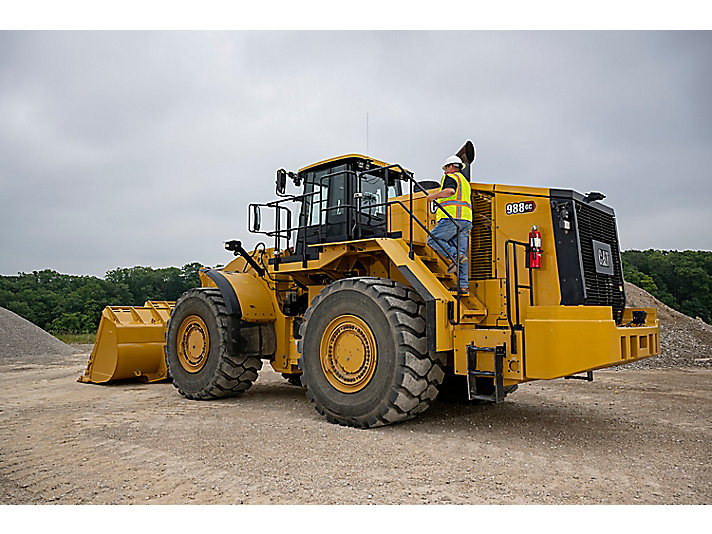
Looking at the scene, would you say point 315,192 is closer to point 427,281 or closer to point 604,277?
point 427,281

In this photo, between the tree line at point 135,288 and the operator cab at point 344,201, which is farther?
the tree line at point 135,288

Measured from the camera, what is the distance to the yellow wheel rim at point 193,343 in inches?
331

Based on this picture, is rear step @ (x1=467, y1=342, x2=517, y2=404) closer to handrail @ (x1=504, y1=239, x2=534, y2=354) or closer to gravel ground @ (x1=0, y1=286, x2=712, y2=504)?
handrail @ (x1=504, y1=239, x2=534, y2=354)

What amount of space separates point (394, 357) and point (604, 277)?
8.57ft

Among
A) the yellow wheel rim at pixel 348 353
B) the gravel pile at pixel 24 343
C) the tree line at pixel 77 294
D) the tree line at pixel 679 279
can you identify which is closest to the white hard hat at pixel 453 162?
the yellow wheel rim at pixel 348 353

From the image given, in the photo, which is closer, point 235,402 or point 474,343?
point 474,343

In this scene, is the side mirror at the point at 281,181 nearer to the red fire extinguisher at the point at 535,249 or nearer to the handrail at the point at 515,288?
the handrail at the point at 515,288

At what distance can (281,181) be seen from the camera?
26.3ft

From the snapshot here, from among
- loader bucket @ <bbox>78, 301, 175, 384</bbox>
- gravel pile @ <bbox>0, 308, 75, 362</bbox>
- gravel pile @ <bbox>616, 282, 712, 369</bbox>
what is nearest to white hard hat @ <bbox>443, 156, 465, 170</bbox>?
loader bucket @ <bbox>78, 301, 175, 384</bbox>

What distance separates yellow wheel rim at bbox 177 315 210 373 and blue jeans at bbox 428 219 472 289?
3865 millimetres

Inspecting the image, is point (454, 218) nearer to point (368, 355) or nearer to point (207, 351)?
point (368, 355)

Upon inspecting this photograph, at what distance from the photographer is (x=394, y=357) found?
5836 mm

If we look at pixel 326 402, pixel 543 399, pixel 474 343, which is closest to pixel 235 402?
pixel 326 402

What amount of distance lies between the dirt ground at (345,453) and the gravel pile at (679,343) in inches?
271
